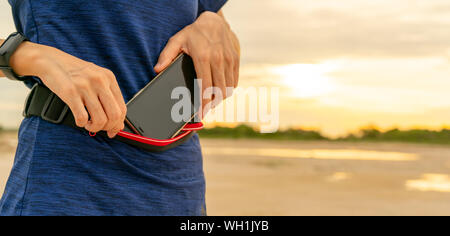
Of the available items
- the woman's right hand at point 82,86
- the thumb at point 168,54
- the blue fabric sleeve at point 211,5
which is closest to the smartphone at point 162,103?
the thumb at point 168,54

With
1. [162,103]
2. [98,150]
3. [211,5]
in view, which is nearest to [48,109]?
[98,150]

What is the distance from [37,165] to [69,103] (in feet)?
0.56

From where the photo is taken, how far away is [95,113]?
0.73 meters

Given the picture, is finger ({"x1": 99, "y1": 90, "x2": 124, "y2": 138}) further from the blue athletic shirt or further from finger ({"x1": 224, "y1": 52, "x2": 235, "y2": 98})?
finger ({"x1": 224, "y1": 52, "x2": 235, "y2": 98})

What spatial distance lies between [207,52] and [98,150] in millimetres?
321

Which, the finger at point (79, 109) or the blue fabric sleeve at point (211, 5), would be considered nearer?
the finger at point (79, 109)

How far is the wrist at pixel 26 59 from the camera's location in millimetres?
766

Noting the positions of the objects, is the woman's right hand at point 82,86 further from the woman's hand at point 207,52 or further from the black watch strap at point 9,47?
the woman's hand at point 207,52

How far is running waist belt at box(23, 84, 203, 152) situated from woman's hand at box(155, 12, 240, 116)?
0.17 m

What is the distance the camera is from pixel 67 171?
82 cm
